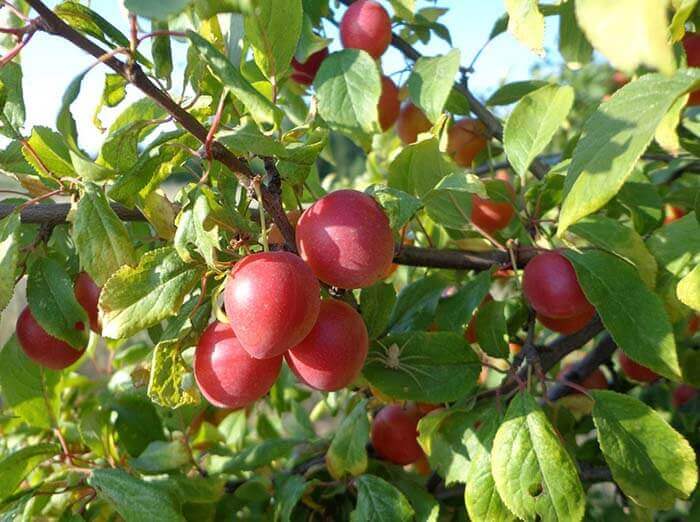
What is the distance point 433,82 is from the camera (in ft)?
→ 3.33

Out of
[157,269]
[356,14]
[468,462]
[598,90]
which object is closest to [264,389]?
[157,269]

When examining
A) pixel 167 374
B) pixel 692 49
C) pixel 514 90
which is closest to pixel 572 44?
pixel 514 90

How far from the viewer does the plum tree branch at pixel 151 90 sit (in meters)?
0.61

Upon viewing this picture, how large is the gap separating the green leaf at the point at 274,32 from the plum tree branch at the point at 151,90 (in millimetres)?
112

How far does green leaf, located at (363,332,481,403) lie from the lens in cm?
83

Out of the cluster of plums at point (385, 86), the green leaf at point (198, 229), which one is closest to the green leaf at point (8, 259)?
the green leaf at point (198, 229)

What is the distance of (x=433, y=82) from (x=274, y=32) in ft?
1.18

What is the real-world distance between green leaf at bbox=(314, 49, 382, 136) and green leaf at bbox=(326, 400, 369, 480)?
38 cm

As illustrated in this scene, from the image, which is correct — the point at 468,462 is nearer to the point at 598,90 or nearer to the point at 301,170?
the point at 301,170

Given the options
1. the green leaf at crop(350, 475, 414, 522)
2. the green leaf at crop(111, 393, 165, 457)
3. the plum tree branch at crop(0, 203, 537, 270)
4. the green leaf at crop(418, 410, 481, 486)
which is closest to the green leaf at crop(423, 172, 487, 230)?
the plum tree branch at crop(0, 203, 537, 270)

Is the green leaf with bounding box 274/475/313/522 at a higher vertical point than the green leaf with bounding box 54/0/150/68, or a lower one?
lower

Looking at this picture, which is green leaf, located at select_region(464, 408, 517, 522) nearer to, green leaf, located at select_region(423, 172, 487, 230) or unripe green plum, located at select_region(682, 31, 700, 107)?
green leaf, located at select_region(423, 172, 487, 230)

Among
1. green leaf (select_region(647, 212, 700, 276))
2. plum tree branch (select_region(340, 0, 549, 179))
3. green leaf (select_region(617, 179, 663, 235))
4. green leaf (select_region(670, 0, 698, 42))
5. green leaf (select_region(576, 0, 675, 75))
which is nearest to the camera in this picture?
green leaf (select_region(576, 0, 675, 75))

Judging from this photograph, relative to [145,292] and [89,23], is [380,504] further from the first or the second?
[89,23]
